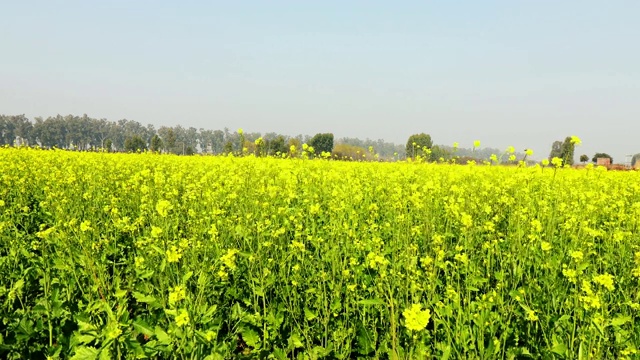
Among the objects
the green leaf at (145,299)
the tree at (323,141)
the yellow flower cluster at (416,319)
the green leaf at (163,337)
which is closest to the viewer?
the yellow flower cluster at (416,319)

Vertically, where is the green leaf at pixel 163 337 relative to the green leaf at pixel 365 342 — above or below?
above

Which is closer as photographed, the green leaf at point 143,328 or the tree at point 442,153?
the green leaf at point 143,328

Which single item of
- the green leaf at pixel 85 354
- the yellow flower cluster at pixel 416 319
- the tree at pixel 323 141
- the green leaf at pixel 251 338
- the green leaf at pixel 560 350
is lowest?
the green leaf at pixel 251 338

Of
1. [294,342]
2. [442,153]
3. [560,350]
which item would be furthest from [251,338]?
[442,153]

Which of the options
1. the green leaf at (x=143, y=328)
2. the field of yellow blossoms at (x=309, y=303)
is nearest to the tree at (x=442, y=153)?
the field of yellow blossoms at (x=309, y=303)

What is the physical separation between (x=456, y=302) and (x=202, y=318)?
67.7 inches

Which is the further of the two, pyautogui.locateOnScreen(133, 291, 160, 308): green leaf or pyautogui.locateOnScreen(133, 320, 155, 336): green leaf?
pyautogui.locateOnScreen(133, 291, 160, 308): green leaf

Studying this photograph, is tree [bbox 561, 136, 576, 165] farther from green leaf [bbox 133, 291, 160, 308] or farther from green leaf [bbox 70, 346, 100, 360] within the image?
green leaf [bbox 70, 346, 100, 360]

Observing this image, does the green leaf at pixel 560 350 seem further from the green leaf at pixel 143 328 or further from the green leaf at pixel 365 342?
the green leaf at pixel 143 328

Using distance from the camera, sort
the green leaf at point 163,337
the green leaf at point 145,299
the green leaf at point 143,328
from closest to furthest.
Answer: the green leaf at point 163,337, the green leaf at point 143,328, the green leaf at point 145,299

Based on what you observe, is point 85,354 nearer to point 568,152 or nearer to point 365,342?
point 365,342

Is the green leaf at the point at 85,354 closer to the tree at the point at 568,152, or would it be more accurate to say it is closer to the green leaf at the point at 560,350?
the green leaf at the point at 560,350

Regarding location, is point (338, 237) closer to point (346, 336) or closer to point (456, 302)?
point (346, 336)

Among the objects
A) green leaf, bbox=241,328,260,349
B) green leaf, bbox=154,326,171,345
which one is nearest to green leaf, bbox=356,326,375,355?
green leaf, bbox=241,328,260,349
